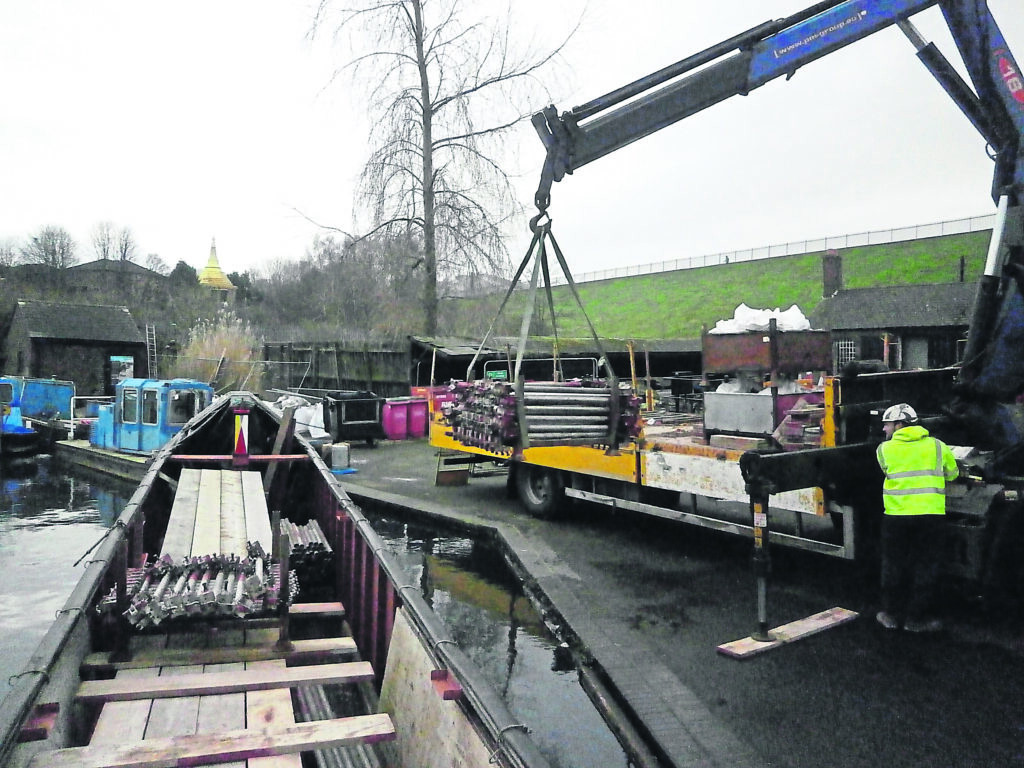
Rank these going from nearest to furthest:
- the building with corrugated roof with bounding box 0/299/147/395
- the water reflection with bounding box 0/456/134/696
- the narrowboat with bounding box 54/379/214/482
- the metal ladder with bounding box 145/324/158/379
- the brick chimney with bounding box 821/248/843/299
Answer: the water reflection with bounding box 0/456/134/696 < the narrowboat with bounding box 54/379/214/482 < the building with corrugated roof with bounding box 0/299/147/395 < the brick chimney with bounding box 821/248/843/299 < the metal ladder with bounding box 145/324/158/379

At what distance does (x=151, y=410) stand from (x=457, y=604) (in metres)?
13.3

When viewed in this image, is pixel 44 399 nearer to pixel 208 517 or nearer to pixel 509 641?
pixel 208 517

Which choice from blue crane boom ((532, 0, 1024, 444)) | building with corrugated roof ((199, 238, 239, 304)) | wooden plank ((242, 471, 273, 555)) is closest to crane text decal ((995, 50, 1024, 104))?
blue crane boom ((532, 0, 1024, 444))

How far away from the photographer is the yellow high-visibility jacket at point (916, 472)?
5828mm

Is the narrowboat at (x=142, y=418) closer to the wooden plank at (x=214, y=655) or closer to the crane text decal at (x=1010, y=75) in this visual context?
the wooden plank at (x=214, y=655)

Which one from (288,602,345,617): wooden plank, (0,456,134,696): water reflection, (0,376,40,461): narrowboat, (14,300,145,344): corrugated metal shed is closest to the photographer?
(288,602,345,617): wooden plank

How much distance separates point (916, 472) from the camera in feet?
19.2

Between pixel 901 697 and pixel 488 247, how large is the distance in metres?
19.2

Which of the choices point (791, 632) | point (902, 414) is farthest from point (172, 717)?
point (902, 414)

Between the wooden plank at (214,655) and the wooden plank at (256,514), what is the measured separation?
43.6 inches

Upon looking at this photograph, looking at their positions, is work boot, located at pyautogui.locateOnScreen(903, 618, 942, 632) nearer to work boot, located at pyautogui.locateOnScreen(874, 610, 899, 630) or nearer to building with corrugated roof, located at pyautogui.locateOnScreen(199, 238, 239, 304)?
work boot, located at pyautogui.locateOnScreen(874, 610, 899, 630)

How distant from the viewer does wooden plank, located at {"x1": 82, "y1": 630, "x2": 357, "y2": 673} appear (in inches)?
171

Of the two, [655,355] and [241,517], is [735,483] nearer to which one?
[241,517]

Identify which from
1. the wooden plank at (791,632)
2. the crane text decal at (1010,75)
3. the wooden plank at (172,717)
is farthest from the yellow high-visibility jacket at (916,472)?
the wooden plank at (172,717)
